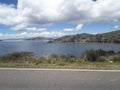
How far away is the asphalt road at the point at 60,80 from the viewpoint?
6113 millimetres

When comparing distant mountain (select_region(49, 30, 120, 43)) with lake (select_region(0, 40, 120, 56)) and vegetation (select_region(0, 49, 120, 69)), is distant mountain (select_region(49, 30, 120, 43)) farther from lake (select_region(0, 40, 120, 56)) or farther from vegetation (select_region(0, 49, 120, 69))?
vegetation (select_region(0, 49, 120, 69))

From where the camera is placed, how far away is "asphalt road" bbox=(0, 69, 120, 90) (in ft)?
20.1

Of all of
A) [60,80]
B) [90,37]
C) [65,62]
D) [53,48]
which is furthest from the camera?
[90,37]

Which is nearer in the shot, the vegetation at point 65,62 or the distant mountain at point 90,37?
the vegetation at point 65,62

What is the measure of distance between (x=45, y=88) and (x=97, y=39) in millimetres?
158149

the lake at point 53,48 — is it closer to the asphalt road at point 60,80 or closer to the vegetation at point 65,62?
the vegetation at point 65,62

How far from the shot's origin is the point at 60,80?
703 cm

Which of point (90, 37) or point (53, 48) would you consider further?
point (90, 37)

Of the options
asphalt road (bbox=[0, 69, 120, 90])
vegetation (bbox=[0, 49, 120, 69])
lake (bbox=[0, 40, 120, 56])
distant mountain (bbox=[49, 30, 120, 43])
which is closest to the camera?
asphalt road (bbox=[0, 69, 120, 90])

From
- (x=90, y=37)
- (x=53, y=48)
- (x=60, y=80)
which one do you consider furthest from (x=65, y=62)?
(x=90, y=37)

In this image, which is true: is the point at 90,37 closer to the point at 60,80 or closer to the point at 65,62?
the point at 65,62

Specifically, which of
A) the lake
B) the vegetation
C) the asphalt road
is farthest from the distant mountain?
the asphalt road

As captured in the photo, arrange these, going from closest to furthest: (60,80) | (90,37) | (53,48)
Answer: (60,80) → (53,48) → (90,37)

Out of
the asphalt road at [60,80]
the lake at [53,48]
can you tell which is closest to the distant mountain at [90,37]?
the lake at [53,48]
